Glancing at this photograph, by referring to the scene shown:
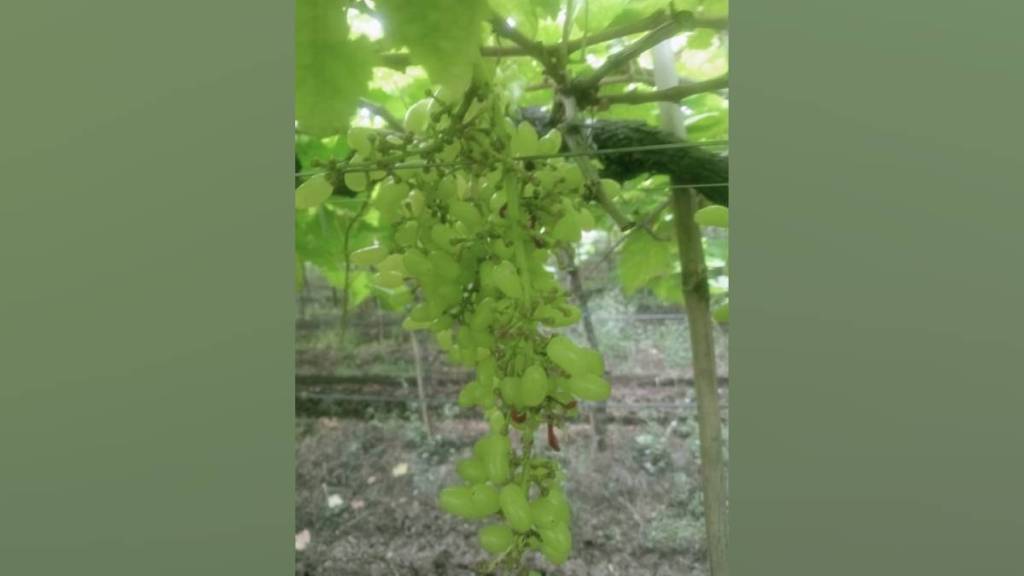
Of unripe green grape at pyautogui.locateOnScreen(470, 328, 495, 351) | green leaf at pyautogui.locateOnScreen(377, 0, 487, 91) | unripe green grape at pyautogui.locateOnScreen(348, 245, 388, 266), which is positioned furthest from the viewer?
unripe green grape at pyautogui.locateOnScreen(348, 245, 388, 266)

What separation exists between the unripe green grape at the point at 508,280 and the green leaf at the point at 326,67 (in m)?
0.12

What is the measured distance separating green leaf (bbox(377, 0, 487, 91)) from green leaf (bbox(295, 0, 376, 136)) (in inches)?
1.9

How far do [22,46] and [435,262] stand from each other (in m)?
0.26

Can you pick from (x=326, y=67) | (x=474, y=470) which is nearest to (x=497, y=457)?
(x=474, y=470)

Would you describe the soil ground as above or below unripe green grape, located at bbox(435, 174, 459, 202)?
below

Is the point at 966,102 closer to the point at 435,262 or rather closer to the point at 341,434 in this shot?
the point at 435,262

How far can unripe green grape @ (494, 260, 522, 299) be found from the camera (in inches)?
16.6

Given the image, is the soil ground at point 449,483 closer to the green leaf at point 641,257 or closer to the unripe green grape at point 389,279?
the green leaf at point 641,257

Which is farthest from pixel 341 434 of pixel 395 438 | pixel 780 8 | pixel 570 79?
pixel 780 8

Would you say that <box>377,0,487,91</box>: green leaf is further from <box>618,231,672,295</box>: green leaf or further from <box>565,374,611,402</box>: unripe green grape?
<box>618,231,672,295</box>: green leaf

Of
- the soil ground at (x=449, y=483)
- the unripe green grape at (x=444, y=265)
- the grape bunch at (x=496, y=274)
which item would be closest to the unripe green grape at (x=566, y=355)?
the grape bunch at (x=496, y=274)

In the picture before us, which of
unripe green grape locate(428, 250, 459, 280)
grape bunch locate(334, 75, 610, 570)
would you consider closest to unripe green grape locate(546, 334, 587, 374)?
grape bunch locate(334, 75, 610, 570)

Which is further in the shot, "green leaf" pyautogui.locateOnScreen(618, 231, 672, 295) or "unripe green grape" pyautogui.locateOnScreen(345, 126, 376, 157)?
"green leaf" pyautogui.locateOnScreen(618, 231, 672, 295)

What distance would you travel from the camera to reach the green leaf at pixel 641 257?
0.93 metres
